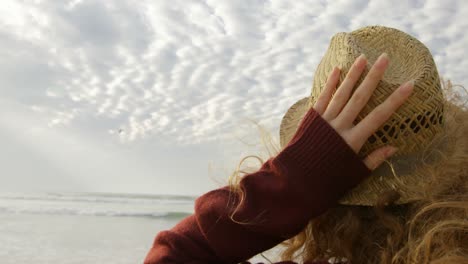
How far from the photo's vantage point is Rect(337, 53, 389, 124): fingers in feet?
3.93

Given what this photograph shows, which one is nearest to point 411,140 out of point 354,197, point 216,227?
point 354,197

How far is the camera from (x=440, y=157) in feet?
4.09

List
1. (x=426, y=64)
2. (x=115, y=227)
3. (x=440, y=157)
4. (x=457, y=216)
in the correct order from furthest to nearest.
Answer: (x=115, y=227) → (x=426, y=64) → (x=440, y=157) → (x=457, y=216)

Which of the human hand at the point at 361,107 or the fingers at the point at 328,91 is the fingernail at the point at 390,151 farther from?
the fingers at the point at 328,91

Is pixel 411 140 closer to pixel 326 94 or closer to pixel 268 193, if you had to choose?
pixel 326 94

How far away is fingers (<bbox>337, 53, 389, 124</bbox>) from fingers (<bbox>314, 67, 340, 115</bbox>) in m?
0.08

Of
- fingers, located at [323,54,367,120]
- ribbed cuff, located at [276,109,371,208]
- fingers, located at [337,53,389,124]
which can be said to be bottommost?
ribbed cuff, located at [276,109,371,208]

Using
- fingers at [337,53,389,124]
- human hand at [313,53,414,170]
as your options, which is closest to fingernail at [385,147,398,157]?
human hand at [313,53,414,170]

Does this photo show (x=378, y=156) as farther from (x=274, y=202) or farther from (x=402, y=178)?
(x=274, y=202)

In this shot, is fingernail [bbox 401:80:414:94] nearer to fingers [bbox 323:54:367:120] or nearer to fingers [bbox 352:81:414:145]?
fingers [bbox 352:81:414:145]

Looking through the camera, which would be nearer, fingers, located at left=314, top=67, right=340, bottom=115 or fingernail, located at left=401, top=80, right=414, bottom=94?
fingernail, located at left=401, top=80, right=414, bottom=94

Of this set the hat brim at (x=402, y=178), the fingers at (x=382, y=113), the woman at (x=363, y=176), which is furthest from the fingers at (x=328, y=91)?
the hat brim at (x=402, y=178)

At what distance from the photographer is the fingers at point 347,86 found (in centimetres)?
123

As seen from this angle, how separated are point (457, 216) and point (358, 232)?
29 cm
